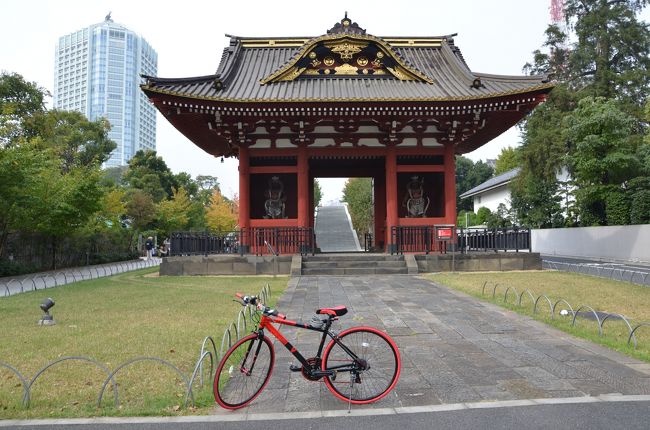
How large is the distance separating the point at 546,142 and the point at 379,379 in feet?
99.7

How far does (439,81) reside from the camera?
18.9 meters

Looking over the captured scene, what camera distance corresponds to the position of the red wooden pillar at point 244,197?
58.1 feet

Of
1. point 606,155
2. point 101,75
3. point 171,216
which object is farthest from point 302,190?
point 101,75

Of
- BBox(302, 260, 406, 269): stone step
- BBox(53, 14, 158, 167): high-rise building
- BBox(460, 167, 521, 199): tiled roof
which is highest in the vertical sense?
BBox(53, 14, 158, 167): high-rise building

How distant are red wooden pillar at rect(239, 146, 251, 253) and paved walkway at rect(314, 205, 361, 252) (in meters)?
8.55

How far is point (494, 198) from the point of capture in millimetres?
51250

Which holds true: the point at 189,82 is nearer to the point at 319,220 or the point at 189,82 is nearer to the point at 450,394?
the point at 450,394

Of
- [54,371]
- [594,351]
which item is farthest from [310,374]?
[594,351]

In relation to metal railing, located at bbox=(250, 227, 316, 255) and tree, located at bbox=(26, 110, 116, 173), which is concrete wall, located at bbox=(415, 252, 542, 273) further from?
tree, located at bbox=(26, 110, 116, 173)

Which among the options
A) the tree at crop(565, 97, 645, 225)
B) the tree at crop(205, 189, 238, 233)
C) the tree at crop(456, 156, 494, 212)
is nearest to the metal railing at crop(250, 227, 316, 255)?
the tree at crop(565, 97, 645, 225)

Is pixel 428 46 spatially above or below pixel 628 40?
below

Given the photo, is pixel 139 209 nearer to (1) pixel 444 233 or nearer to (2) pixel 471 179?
(1) pixel 444 233

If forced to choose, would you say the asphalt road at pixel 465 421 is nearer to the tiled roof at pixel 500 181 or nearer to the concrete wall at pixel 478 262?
the concrete wall at pixel 478 262

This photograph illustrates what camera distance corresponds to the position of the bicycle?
13.9ft
